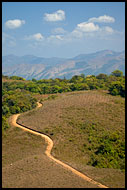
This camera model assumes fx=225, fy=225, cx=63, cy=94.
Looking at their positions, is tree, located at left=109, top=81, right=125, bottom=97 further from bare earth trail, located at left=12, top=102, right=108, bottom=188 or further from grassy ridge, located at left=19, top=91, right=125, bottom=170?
bare earth trail, located at left=12, top=102, right=108, bottom=188

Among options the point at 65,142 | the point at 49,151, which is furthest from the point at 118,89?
the point at 49,151

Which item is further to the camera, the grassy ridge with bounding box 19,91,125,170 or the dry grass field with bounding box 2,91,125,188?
the grassy ridge with bounding box 19,91,125,170

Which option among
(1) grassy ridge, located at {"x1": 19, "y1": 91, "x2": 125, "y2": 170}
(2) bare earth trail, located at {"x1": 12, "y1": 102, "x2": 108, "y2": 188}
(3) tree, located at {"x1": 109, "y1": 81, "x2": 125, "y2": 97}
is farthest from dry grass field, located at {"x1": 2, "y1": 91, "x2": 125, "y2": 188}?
(3) tree, located at {"x1": 109, "y1": 81, "x2": 125, "y2": 97}

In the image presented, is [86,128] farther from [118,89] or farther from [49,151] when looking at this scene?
[118,89]

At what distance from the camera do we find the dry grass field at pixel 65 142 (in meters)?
19.8

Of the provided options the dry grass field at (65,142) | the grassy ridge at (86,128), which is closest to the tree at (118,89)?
the dry grass field at (65,142)

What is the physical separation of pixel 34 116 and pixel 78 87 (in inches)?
1187

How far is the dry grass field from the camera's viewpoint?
19750 mm

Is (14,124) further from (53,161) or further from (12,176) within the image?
(12,176)

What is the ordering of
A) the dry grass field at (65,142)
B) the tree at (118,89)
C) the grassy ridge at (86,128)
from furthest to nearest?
the tree at (118,89), the grassy ridge at (86,128), the dry grass field at (65,142)

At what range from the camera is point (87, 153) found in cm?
2869

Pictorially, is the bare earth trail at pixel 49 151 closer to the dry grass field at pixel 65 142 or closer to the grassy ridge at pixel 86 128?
the dry grass field at pixel 65 142

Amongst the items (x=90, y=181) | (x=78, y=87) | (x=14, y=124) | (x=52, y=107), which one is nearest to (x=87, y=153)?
(x=90, y=181)

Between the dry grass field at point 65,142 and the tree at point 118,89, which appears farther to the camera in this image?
the tree at point 118,89
